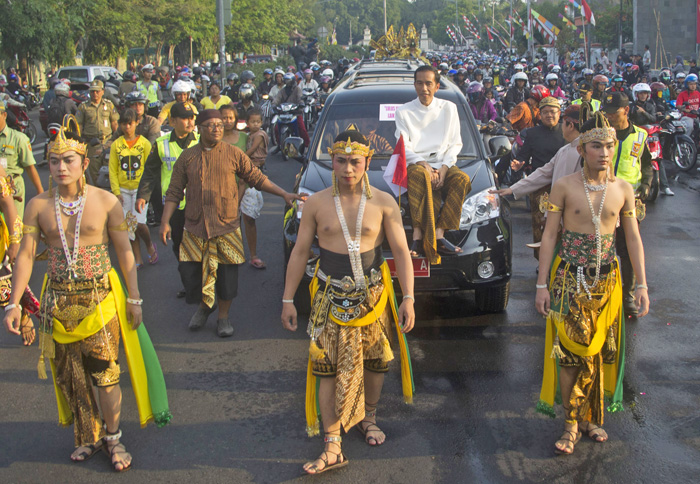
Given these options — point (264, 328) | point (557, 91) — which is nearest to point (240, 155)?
point (264, 328)

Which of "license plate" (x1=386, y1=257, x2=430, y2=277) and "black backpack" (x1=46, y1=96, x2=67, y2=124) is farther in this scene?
"black backpack" (x1=46, y1=96, x2=67, y2=124)

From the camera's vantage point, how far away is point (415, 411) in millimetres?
4809

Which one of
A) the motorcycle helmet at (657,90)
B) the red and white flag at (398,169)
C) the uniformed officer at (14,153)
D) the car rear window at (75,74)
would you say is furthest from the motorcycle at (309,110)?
the car rear window at (75,74)

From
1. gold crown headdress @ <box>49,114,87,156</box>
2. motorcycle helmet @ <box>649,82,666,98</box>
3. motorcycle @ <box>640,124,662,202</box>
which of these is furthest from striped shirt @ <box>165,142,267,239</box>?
motorcycle helmet @ <box>649,82,666,98</box>

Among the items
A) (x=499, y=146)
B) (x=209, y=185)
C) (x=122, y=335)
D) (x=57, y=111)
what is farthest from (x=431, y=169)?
(x=57, y=111)

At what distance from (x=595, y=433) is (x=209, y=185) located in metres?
3.31

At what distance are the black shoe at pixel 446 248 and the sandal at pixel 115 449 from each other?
8.88ft

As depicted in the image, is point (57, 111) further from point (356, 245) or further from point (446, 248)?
point (356, 245)

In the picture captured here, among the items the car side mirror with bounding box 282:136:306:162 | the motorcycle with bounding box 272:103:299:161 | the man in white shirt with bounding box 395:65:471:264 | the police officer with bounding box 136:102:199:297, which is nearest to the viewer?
the man in white shirt with bounding box 395:65:471:264

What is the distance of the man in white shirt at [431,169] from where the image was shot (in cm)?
570

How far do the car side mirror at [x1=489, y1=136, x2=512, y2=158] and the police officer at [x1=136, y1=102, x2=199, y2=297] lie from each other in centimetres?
270

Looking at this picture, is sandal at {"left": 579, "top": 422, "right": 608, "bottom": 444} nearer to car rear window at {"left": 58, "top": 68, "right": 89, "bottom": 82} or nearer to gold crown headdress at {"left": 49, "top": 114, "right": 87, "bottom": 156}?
gold crown headdress at {"left": 49, "top": 114, "right": 87, "bottom": 156}

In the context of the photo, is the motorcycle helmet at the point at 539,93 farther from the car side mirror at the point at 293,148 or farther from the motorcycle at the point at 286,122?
the motorcycle at the point at 286,122

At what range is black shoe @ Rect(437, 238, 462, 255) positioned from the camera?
A: 5.85 m
